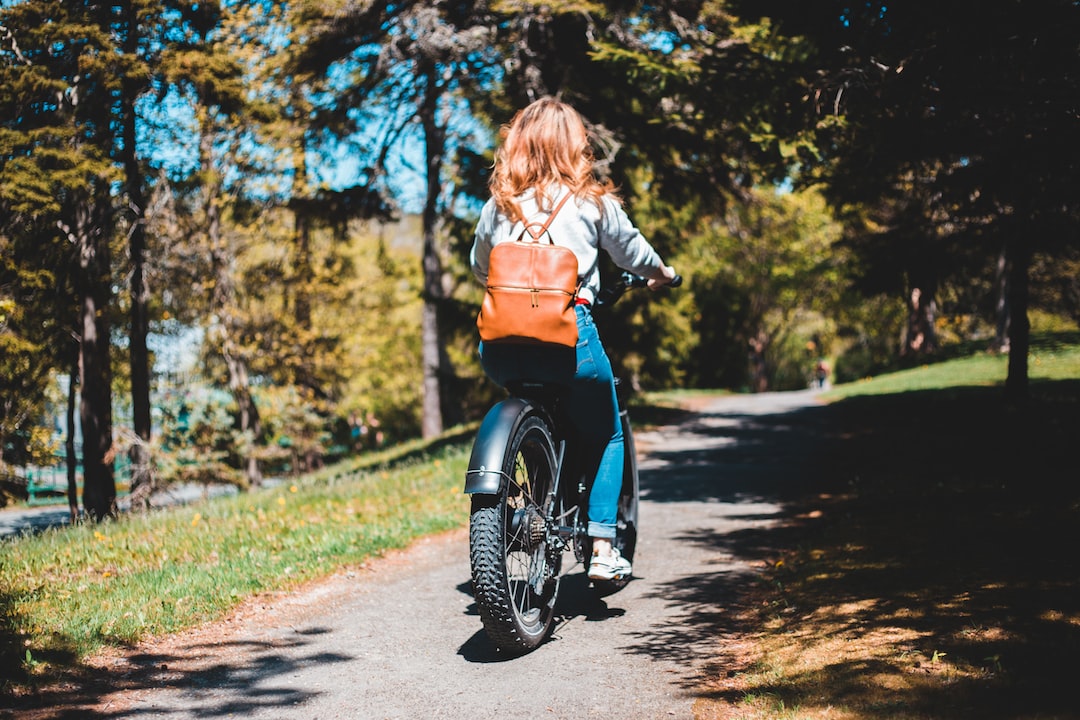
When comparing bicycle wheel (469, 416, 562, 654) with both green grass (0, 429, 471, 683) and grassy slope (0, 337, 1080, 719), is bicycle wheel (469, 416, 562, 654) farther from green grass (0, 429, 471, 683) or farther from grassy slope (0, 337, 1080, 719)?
green grass (0, 429, 471, 683)

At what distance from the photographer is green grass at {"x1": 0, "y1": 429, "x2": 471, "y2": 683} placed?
151 inches

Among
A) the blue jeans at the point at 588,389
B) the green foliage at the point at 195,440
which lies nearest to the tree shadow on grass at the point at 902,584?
the blue jeans at the point at 588,389

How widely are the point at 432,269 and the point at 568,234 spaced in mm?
18638

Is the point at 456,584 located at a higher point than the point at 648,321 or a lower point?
lower

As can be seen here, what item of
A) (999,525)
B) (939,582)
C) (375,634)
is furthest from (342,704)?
(999,525)

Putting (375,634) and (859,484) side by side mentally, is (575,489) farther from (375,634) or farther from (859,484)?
(859,484)

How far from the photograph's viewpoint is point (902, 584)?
4188 mm

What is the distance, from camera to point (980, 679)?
2.85m

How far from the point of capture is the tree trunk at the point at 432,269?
1578 cm

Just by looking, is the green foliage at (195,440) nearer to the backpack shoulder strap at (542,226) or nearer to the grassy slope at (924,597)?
the grassy slope at (924,597)

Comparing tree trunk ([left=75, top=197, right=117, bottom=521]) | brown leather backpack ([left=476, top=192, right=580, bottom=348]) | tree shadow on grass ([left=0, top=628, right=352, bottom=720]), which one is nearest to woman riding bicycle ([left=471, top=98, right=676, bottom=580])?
brown leather backpack ([left=476, top=192, right=580, bottom=348])

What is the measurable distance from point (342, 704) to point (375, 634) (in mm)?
882

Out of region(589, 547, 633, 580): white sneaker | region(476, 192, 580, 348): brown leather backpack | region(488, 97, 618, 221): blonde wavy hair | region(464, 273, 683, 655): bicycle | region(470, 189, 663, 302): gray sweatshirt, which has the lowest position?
region(589, 547, 633, 580): white sneaker

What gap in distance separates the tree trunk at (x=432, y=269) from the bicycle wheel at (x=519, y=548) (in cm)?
1039
